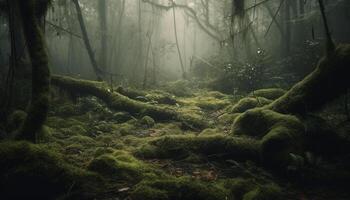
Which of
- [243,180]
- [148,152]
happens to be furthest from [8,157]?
[243,180]

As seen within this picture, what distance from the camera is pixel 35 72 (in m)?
6.54

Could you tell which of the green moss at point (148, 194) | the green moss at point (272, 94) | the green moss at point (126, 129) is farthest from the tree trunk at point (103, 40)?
the green moss at point (148, 194)

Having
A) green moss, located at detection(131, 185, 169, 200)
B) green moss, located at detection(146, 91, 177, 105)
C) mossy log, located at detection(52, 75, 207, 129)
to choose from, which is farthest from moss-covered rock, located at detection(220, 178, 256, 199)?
green moss, located at detection(146, 91, 177, 105)

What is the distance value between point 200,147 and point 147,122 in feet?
11.8

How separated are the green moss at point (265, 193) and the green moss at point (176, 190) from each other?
14.8 inches

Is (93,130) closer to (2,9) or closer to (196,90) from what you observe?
(2,9)

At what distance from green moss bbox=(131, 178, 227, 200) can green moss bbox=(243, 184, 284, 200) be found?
0.37m

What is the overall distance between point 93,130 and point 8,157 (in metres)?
4.24

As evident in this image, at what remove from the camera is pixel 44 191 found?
16.3 ft

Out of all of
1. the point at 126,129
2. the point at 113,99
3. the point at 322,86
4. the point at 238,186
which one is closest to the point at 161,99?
the point at 113,99

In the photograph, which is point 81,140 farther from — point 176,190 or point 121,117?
point 176,190

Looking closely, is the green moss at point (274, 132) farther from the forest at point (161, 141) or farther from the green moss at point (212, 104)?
the green moss at point (212, 104)

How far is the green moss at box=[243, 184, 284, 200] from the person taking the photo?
502 cm

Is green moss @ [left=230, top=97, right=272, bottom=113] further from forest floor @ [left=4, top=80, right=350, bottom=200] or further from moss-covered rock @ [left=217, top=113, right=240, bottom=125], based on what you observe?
forest floor @ [left=4, top=80, right=350, bottom=200]
